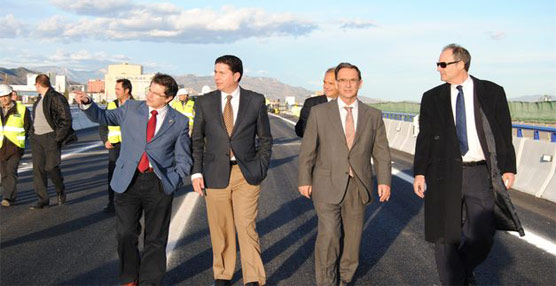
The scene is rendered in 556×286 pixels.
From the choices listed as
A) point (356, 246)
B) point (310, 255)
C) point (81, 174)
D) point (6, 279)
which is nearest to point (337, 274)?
point (356, 246)

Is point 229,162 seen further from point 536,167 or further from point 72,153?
point 72,153

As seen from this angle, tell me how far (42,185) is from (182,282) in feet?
16.4

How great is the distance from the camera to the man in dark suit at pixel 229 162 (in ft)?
18.1

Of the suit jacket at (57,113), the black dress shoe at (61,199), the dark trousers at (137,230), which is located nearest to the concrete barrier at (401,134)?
the black dress shoe at (61,199)

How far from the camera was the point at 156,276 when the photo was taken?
5.32m

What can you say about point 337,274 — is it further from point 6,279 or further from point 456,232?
point 6,279

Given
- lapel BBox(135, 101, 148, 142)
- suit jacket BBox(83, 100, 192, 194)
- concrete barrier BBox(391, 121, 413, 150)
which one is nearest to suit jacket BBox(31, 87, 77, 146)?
suit jacket BBox(83, 100, 192, 194)

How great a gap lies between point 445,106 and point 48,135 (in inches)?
272

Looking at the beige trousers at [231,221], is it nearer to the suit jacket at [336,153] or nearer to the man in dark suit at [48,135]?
the suit jacket at [336,153]

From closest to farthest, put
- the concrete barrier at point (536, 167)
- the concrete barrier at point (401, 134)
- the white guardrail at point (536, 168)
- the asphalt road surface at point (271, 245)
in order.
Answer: the asphalt road surface at point (271, 245) < the white guardrail at point (536, 168) < the concrete barrier at point (536, 167) < the concrete barrier at point (401, 134)

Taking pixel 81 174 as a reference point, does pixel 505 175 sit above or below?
above

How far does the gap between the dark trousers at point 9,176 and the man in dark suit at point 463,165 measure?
7.34 meters

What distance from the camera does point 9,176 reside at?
1002 cm

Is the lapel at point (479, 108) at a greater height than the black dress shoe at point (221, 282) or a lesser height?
greater
